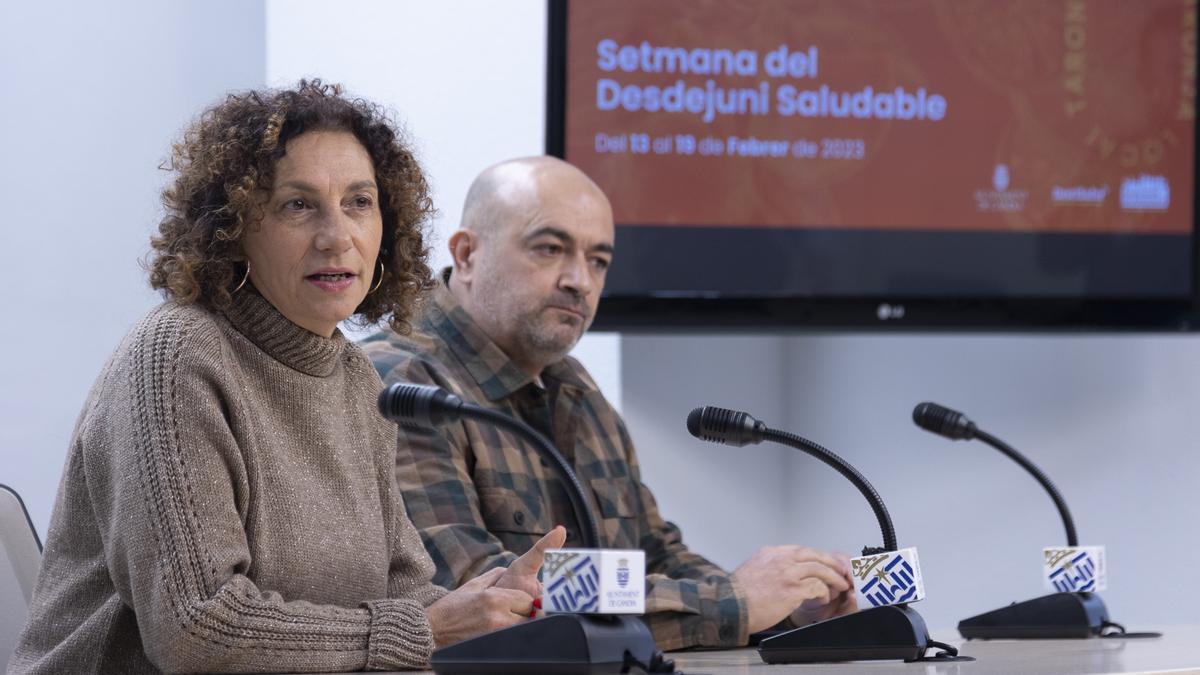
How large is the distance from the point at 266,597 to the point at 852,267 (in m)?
2.16

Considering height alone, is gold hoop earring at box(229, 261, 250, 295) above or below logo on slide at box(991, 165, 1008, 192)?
below

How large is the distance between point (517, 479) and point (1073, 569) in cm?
92

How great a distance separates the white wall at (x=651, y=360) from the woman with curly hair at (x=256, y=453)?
0.98 m

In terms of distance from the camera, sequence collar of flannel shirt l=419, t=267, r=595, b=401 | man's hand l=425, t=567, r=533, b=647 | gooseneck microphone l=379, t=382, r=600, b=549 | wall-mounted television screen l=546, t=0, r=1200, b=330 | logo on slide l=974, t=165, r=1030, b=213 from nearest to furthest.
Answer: gooseneck microphone l=379, t=382, r=600, b=549
man's hand l=425, t=567, r=533, b=647
collar of flannel shirt l=419, t=267, r=595, b=401
wall-mounted television screen l=546, t=0, r=1200, b=330
logo on slide l=974, t=165, r=1030, b=213

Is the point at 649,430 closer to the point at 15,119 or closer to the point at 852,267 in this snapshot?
the point at 852,267

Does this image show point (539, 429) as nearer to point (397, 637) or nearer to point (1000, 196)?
point (397, 637)

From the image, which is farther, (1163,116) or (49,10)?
(1163,116)

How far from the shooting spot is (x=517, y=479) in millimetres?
2586

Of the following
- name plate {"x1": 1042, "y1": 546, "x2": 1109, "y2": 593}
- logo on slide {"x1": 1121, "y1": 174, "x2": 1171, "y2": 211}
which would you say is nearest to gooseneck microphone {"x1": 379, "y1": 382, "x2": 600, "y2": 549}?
name plate {"x1": 1042, "y1": 546, "x2": 1109, "y2": 593}

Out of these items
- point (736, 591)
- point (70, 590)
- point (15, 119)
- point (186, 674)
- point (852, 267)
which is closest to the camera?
point (186, 674)

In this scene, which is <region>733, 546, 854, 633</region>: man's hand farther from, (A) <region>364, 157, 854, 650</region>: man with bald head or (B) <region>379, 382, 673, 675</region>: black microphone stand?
(B) <region>379, 382, 673, 675</region>: black microphone stand

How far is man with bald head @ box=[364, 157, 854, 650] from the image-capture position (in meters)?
2.40

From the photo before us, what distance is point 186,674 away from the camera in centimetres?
166

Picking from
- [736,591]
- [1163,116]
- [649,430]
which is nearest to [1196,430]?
[1163,116]
